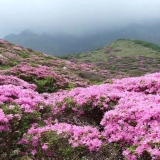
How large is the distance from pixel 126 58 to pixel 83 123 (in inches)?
4308

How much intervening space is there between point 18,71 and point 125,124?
14380 mm

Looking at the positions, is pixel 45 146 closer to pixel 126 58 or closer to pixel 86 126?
pixel 86 126

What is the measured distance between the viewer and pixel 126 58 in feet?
381

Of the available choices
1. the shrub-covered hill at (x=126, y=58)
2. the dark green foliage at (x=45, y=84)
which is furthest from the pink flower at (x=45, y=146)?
the shrub-covered hill at (x=126, y=58)

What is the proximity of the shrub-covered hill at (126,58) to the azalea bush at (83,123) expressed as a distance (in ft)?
268

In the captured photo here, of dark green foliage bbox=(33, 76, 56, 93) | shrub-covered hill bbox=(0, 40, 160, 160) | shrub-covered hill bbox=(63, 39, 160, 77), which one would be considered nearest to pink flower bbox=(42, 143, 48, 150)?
shrub-covered hill bbox=(0, 40, 160, 160)

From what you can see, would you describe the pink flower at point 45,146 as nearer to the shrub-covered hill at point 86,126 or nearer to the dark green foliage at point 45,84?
the shrub-covered hill at point 86,126

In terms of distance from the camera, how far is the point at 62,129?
23.7 feet

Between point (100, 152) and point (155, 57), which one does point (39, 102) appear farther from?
point (155, 57)

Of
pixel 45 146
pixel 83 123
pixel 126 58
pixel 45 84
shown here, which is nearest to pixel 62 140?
pixel 45 146

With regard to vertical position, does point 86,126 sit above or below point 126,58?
above

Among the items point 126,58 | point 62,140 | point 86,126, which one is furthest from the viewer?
point 126,58

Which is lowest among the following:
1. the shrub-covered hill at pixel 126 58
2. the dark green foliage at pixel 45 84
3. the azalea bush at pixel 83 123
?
the shrub-covered hill at pixel 126 58

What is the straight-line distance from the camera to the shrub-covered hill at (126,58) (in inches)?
3843
